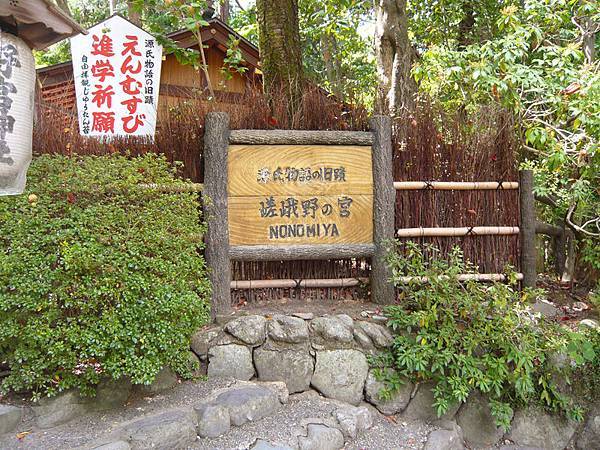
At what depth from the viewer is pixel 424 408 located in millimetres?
3990

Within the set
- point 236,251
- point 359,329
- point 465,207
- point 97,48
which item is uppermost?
point 97,48

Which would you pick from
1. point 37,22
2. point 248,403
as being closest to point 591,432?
point 248,403

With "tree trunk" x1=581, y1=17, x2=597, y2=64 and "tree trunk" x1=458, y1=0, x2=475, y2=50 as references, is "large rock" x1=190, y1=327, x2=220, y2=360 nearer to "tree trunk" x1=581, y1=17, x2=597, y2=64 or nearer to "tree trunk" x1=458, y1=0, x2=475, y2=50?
"tree trunk" x1=581, y1=17, x2=597, y2=64

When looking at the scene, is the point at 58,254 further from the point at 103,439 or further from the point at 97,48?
the point at 97,48

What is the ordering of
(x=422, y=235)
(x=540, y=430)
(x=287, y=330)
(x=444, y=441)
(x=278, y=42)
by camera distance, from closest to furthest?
1. (x=444, y=441)
2. (x=287, y=330)
3. (x=540, y=430)
4. (x=422, y=235)
5. (x=278, y=42)

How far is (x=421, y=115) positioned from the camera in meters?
4.68

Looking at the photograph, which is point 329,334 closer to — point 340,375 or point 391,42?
point 340,375

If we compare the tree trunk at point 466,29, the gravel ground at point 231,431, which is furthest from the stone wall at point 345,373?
the tree trunk at point 466,29

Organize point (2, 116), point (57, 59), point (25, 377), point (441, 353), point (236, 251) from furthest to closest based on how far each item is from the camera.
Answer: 1. point (57, 59)
2. point (236, 251)
3. point (441, 353)
4. point (25, 377)
5. point (2, 116)

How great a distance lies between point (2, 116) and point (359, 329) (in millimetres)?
3043

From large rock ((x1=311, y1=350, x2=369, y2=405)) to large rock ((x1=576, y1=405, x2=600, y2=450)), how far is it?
1990mm

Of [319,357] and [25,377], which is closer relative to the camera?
[25,377]

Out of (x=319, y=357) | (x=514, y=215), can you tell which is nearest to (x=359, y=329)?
(x=319, y=357)

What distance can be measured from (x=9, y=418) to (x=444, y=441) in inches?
122
